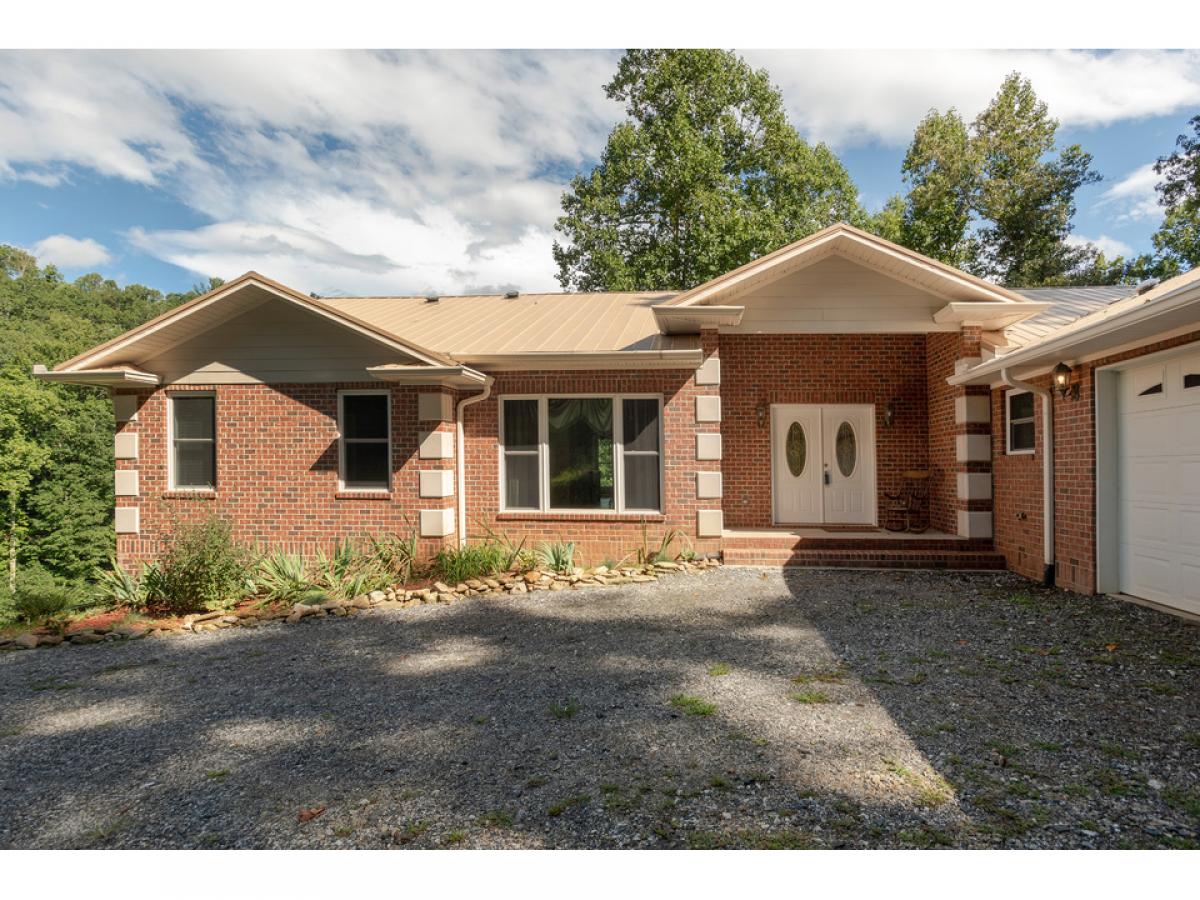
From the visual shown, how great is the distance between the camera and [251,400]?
922 centimetres

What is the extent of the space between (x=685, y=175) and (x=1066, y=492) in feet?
60.7

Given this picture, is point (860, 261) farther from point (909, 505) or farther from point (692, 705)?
point (692, 705)

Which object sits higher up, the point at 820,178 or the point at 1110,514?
the point at 820,178

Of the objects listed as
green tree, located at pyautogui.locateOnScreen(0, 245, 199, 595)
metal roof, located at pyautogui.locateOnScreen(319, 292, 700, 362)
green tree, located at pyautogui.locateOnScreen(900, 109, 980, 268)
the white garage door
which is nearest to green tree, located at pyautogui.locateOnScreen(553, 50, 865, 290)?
green tree, located at pyautogui.locateOnScreen(900, 109, 980, 268)

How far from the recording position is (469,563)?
338 inches

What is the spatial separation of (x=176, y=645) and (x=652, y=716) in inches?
208

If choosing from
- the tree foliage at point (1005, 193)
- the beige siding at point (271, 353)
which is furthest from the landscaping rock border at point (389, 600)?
the tree foliage at point (1005, 193)

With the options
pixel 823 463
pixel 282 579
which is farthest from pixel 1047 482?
pixel 282 579

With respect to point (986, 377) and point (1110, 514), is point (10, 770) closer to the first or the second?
point (1110, 514)

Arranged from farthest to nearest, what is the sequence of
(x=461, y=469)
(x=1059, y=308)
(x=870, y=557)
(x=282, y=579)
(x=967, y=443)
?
1. (x=1059, y=308)
2. (x=461, y=469)
3. (x=967, y=443)
4. (x=870, y=557)
5. (x=282, y=579)

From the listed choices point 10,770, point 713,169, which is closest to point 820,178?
point 713,169

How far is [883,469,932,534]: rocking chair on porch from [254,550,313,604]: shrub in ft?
31.0

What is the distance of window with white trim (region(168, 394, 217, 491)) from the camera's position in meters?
9.38

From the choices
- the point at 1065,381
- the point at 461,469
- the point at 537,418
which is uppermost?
the point at 1065,381
